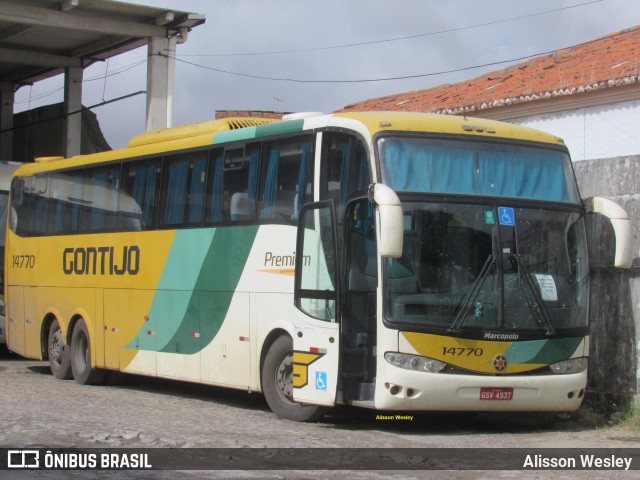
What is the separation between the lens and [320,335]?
11.1 m

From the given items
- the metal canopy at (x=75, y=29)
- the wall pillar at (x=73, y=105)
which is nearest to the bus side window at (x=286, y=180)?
the metal canopy at (x=75, y=29)

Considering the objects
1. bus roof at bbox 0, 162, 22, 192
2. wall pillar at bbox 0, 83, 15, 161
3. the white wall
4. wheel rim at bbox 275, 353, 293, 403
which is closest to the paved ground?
wheel rim at bbox 275, 353, 293, 403

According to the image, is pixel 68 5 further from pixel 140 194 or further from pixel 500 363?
pixel 500 363

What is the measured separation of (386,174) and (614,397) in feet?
12.8

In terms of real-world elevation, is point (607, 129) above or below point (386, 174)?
above

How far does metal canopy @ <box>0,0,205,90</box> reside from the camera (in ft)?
83.7

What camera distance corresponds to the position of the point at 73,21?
2594 cm

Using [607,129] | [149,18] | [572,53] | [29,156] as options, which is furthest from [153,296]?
[29,156]

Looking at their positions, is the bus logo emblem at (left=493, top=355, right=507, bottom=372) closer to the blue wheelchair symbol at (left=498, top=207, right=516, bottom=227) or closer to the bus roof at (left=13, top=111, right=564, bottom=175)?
the blue wheelchair symbol at (left=498, top=207, right=516, bottom=227)

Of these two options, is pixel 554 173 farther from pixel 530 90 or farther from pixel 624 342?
pixel 530 90

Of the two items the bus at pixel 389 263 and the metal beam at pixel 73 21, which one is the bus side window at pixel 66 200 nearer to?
the bus at pixel 389 263

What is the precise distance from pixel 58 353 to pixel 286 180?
7092 mm

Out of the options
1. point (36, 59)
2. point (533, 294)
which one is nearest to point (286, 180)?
point (533, 294)

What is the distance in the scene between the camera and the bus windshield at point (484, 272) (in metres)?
10.5
